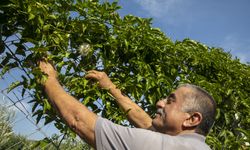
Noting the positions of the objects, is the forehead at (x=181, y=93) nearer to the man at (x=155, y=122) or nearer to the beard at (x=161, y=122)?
the man at (x=155, y=122)

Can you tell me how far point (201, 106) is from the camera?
254cm

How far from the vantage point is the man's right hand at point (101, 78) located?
9.79 ft

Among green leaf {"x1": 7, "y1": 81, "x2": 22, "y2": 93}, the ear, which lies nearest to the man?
the ear

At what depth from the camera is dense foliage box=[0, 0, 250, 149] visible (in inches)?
106

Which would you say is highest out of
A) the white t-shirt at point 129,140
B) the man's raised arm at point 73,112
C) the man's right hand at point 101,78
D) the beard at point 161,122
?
the man's right hand at point 101,78

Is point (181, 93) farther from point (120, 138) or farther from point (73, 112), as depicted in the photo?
point (73, 112)

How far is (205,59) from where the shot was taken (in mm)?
3768

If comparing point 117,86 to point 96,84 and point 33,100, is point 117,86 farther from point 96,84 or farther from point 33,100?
point 33,100

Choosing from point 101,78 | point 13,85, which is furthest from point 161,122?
point 13,85

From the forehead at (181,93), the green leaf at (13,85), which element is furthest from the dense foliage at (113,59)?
the forehead at (181,93)

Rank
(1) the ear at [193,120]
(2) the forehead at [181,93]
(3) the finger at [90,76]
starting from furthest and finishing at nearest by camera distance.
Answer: (3) the finger at [90,76], (2) the forehead at [181,93], (1) the ear at [193,120]

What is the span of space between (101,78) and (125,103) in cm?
29

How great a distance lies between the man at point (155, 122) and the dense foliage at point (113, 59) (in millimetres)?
165

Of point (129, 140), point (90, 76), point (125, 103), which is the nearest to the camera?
point (129, 140)
